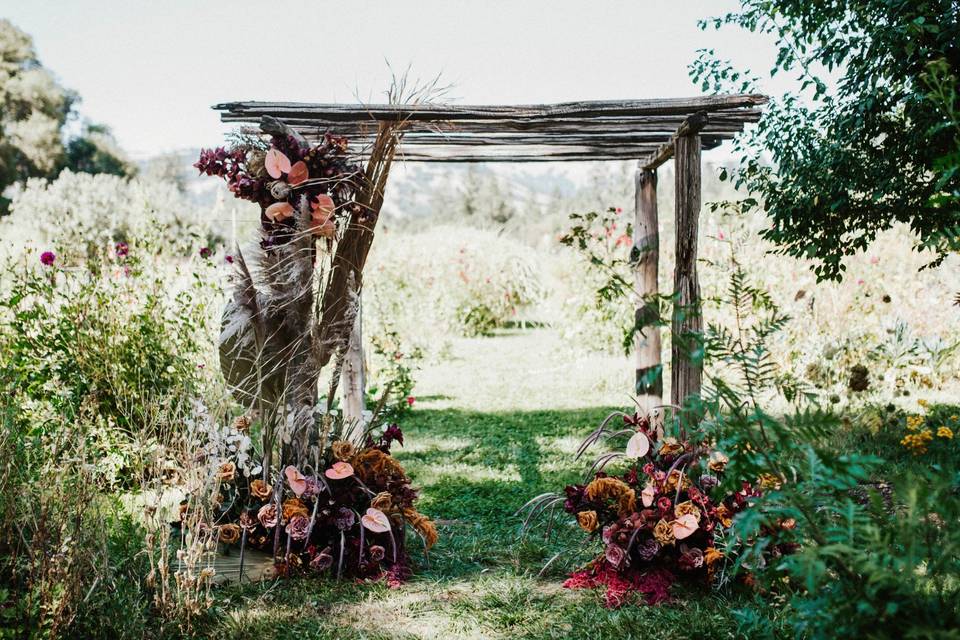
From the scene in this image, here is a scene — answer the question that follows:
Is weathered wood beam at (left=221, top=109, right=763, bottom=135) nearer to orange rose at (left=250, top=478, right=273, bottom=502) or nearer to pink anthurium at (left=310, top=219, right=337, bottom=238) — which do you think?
pink anthurium at (left=310, top=219, right=337, bottom=238)

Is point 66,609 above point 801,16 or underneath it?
underneath

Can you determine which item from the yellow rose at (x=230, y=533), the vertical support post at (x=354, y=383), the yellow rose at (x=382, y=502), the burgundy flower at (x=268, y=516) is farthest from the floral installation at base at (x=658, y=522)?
the vertical support post at (x=354, y=383)

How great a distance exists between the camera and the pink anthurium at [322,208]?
10.4ft

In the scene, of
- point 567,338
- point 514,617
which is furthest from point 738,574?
point 567,338

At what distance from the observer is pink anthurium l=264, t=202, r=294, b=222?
314cm

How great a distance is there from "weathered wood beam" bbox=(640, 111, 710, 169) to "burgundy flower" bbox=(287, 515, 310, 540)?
2581 millimetres

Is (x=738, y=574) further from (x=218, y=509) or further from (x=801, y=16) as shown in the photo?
(x=801, y=16)

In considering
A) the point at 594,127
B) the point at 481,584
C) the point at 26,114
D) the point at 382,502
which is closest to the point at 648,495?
the point at 481,584

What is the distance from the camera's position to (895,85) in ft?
10.3

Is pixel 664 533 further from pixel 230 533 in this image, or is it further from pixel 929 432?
pixel 929 432

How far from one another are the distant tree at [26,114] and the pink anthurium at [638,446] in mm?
26612

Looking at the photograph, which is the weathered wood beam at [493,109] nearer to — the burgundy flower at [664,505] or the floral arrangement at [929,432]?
the burgundy flower at [664,505]

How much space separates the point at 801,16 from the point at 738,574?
8.54 ft

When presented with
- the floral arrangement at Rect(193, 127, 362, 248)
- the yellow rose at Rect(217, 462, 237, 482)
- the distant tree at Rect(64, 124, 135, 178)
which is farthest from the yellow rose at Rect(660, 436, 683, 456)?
the distant tree at Rect(64, 124, 135, 178)
